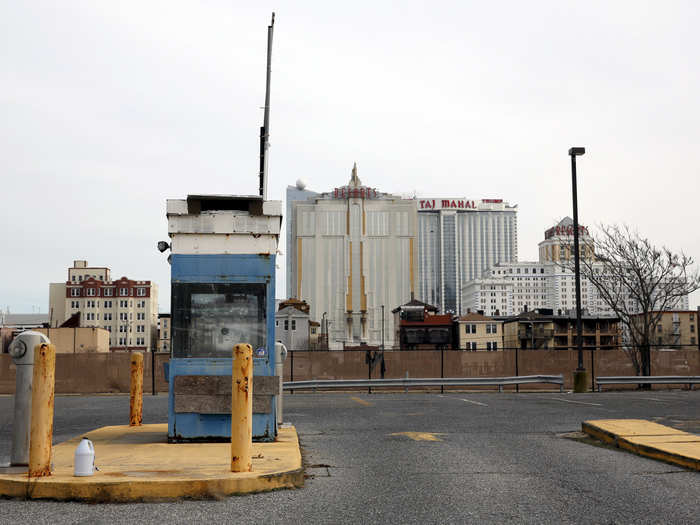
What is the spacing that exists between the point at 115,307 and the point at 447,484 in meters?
177

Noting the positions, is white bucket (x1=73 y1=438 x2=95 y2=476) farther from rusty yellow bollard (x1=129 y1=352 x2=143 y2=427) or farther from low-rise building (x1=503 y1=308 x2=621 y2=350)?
low-rise building (x1=503 y1=308 x2=621 y2=350)

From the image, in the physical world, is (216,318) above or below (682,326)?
below

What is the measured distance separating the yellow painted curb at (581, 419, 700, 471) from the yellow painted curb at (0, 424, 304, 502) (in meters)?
4.20

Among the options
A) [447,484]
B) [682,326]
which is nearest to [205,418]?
[447,484]

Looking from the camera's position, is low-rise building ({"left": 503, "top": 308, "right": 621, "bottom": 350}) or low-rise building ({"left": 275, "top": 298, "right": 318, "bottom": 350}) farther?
low-rise building ({"left": 275, "top": 298, "right": 318, "bottom": 350})

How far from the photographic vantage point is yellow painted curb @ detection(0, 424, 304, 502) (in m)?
6.34

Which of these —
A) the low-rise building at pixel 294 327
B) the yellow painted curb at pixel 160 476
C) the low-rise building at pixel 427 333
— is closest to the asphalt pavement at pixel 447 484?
the yellow painted curb at pixel 160 476

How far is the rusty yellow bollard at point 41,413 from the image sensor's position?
6641mm

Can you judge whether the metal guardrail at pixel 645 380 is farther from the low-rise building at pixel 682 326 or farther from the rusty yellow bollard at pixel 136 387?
the low-rise building at pixel 682 326

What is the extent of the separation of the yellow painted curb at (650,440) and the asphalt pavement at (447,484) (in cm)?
18

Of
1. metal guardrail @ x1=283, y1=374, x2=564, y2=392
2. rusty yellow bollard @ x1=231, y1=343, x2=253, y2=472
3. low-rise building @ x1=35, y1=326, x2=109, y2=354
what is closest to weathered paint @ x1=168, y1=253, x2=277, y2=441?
rusty yellow bollard @ x1=231, y1=343, x2=253, y2=472

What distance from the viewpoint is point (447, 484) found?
7328mm

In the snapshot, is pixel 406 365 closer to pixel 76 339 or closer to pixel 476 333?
pixel 76 339

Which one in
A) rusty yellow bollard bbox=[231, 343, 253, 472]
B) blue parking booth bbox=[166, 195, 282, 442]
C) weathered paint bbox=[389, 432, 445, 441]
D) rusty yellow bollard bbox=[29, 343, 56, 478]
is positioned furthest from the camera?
weathered paint bbox=[389, 432, 445, 441]
